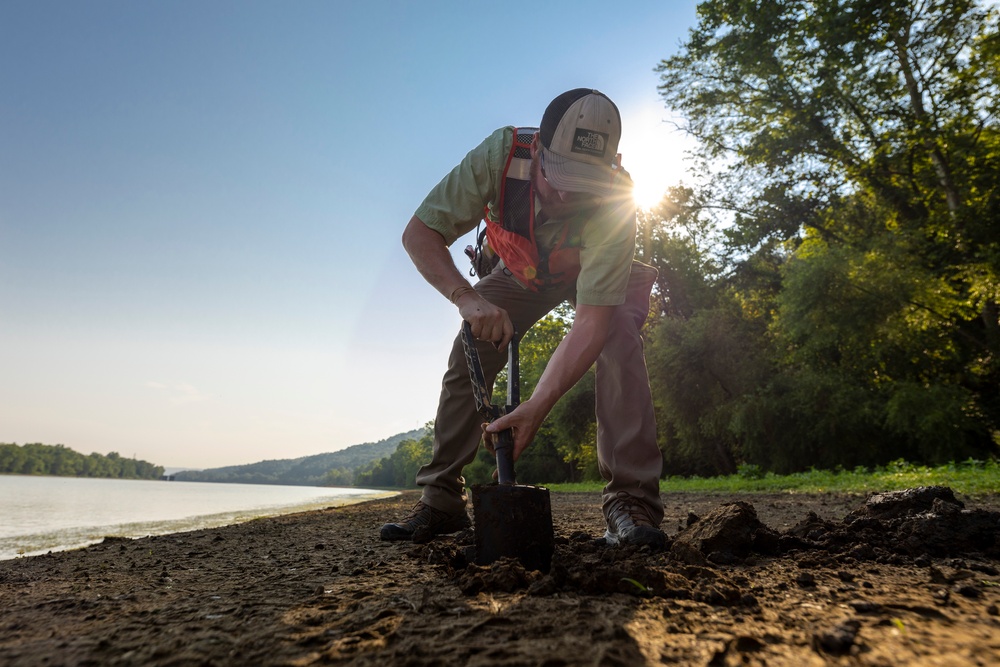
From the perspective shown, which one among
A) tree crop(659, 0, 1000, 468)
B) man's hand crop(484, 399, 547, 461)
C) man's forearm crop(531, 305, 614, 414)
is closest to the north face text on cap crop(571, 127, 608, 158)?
man's forearm crop(531, 305, 614, 414)

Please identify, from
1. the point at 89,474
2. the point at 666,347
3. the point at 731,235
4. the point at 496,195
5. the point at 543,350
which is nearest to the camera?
the point at 496,195

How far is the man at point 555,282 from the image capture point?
2.61 metres

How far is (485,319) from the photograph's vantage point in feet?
8.64

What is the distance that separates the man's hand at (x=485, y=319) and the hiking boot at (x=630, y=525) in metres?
0.98

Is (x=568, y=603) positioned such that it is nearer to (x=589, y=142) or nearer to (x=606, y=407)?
(x=606, y=407)

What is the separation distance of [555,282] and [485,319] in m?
0.76

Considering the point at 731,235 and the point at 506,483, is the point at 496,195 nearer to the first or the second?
the point at 506,483

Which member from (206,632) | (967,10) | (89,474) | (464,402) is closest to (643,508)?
(464,402)

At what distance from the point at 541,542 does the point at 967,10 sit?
56.9ft

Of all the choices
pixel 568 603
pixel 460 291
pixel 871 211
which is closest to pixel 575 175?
pixel 460 291

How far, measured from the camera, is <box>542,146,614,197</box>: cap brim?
2592 mm

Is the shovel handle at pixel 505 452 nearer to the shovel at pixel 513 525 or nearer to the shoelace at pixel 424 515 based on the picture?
the shovel at pixel 513 525

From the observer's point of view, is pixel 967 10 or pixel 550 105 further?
pixel 967 10

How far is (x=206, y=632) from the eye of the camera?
143 cm
